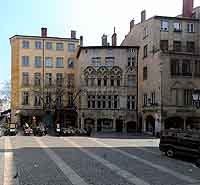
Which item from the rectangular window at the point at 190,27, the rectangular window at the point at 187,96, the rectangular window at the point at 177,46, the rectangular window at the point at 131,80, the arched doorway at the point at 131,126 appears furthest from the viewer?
the rectangular window at the point at 131,80

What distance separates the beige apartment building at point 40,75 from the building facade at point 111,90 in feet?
21.3

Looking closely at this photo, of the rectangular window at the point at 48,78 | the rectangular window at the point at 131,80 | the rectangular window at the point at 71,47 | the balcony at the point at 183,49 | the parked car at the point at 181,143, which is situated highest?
the rectangular window at the point at 71,47

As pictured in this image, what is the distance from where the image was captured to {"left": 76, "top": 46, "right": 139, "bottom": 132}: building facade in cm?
5891

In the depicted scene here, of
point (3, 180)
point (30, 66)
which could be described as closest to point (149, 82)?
point (30, 66)

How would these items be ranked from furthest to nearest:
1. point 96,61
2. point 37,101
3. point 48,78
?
1. point 48,78
2. point 37,101
3. point 96,61

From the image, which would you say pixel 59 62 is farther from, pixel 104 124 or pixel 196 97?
pixel 196 97

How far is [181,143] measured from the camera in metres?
22.5

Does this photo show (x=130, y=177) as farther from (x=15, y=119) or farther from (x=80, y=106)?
(x=15, y=119)

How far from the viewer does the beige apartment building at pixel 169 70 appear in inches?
1897

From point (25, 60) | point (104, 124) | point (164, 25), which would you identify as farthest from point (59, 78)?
point (164, 25)

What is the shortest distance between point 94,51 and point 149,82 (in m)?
11.7

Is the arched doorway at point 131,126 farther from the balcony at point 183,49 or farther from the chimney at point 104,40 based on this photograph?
the chimney at point 104,40

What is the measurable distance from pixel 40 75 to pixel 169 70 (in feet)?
84.1

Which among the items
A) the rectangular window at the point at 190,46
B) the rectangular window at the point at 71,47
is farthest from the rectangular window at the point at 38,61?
the rectangular window at the point at 190,46
